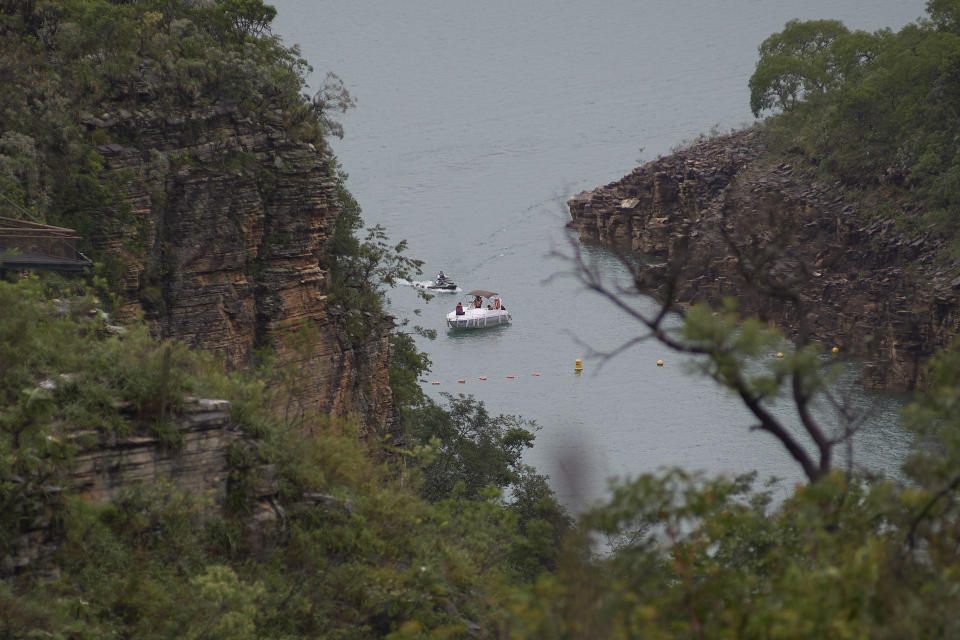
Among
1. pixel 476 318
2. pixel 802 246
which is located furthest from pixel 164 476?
pixel 802 246

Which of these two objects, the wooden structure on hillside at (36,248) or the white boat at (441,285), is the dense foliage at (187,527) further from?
the white boat at (441,285)

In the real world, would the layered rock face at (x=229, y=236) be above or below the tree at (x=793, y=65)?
below

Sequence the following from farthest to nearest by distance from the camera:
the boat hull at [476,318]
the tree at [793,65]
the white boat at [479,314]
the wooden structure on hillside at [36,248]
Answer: the tree at [793,65] < the white boat at [479,314] < the boat hull at [476,318] < the wooden structure on hillside at [36,248]

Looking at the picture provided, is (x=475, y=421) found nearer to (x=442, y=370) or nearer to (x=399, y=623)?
(x=442, y=370)

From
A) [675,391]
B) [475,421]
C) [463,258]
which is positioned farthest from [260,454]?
[463,258]

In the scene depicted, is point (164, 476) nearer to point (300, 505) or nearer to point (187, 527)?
point (187, 527)

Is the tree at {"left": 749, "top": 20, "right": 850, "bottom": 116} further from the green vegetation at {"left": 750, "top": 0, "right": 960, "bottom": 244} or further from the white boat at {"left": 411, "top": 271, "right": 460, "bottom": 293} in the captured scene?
the white boat at {"left": 411, "top": 271, "right": 460, "bottom": 293}

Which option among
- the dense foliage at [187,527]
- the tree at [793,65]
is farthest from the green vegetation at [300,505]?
the tree at [793,65]
